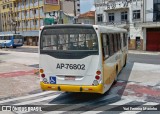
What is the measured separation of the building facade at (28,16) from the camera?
60469 mm

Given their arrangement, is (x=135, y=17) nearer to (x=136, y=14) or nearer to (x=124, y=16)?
(x=136, y=14)

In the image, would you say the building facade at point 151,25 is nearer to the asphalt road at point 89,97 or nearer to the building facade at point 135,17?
the building facade at point 135,17

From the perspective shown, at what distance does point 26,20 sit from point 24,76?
55.3m

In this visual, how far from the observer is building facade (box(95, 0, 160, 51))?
36250 millimetres

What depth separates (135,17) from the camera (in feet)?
126

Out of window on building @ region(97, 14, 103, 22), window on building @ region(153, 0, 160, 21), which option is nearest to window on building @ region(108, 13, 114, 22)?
window on building @ region(97, 14, 103, 22)

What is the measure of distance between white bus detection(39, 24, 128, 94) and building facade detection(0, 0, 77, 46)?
149 ft

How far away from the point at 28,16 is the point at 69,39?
60753mm

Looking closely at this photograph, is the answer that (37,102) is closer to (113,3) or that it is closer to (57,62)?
(57,62)

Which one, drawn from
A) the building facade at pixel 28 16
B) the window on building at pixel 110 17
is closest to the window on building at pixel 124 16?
the window on building at pixel 110 17

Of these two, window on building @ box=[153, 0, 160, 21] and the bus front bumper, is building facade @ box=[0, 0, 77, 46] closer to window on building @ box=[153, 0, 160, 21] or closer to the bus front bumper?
window on building @ box=[153, 0, 160, 21]

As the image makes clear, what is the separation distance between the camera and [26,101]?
31.6ft

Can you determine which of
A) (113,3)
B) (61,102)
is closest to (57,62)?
(61,102)

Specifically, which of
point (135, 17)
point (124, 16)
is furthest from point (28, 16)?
point (135, 17)
